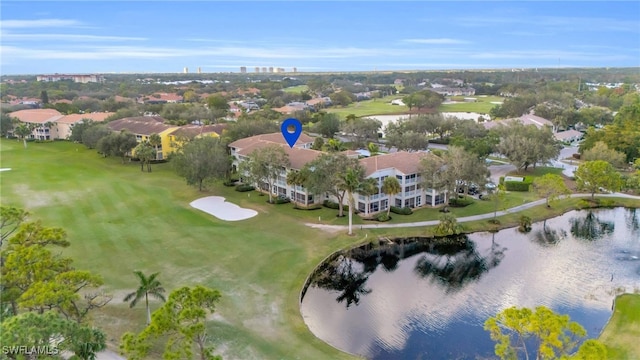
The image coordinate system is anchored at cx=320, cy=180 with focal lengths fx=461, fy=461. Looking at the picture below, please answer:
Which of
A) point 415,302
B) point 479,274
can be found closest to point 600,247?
point 479,274

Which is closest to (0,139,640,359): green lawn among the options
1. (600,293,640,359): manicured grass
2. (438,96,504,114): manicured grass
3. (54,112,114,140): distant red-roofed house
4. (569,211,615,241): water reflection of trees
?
(569,211,615,241): water reflection of trees

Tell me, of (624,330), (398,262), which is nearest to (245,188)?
(398,262)

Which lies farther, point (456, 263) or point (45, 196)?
point (45, 196)

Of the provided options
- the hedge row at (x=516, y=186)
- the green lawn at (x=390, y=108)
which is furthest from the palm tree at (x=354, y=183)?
the green lawn at (x=390, y=108)

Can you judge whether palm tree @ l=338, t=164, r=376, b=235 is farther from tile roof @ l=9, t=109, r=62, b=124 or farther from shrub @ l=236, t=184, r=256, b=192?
tile roof @ l=9, t=109, r=62, b=124

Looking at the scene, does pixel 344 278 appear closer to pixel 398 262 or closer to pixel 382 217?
pixel 398 262

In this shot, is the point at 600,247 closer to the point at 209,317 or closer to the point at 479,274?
the point at 479,274

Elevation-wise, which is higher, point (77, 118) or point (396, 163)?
point (77, 118)
